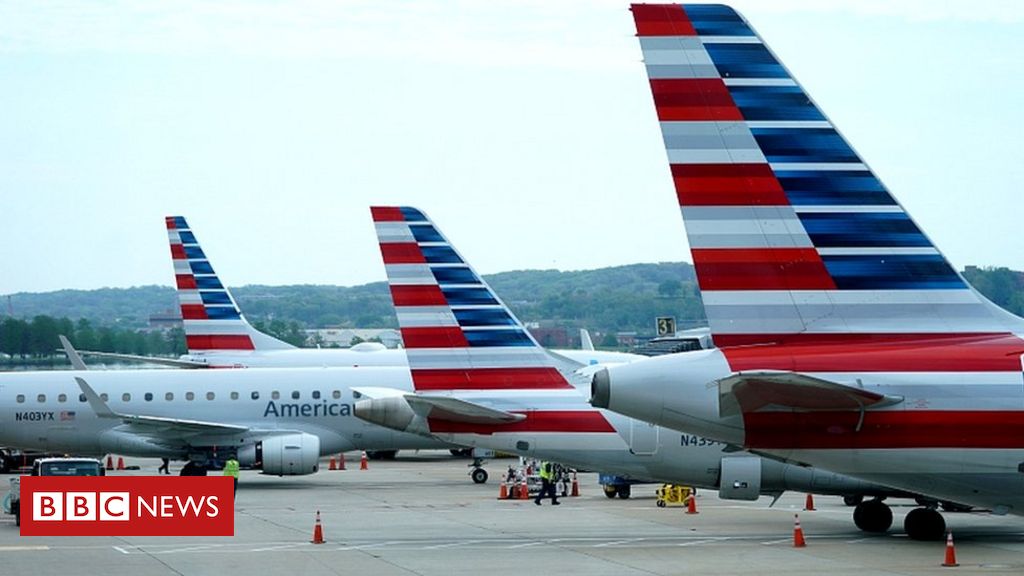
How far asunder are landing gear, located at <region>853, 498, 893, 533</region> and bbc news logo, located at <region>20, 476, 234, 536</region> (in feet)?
39.9

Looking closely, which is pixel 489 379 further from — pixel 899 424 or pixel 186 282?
pixel 186 282

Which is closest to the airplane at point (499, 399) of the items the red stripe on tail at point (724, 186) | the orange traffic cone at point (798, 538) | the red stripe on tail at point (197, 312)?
the orange traffic cone at point (798, 538)

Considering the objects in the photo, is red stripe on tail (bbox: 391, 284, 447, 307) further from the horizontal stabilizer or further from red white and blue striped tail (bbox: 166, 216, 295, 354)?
red white and blue striped tail (bbox: 166, 216, 295, 354)

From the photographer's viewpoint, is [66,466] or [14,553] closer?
[14,553]

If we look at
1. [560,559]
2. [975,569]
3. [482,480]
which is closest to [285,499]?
[482,480]

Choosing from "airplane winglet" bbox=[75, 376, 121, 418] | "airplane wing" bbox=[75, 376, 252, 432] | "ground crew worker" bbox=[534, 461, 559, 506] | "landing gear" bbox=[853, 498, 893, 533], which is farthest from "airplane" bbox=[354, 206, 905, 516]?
"airplane winglet" bbox=[75, 376, 121, 418]

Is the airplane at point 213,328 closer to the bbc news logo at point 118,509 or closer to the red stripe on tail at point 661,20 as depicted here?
the bbc news logo at point 118,509

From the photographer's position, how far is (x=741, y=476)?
1156 inches

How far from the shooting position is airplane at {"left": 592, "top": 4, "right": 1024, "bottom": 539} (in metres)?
16.2

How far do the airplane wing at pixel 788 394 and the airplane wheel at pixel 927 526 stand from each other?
13.3m

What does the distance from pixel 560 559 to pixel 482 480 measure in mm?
20130

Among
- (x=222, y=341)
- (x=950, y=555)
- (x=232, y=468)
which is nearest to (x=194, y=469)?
(x=232, y=468)

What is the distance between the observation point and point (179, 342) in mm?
127375

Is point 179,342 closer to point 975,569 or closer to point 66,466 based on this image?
point 66,466
